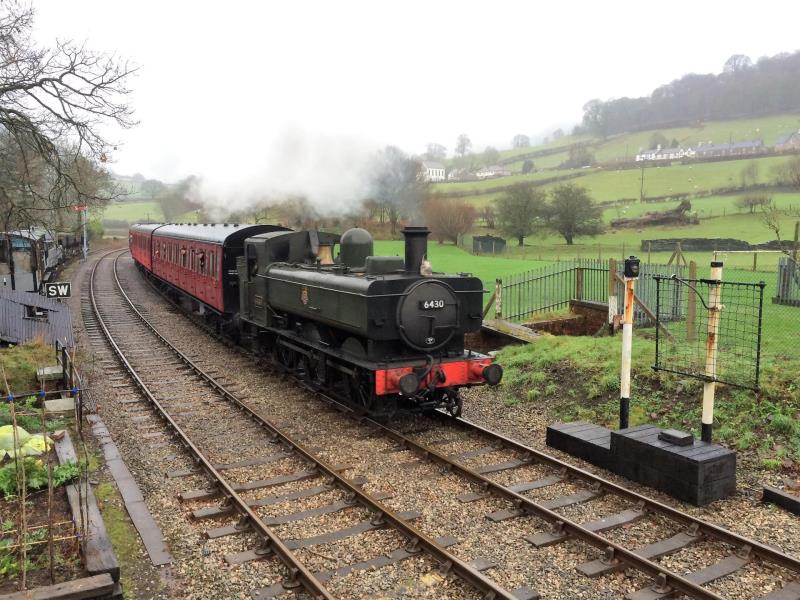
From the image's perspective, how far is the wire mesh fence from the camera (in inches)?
281

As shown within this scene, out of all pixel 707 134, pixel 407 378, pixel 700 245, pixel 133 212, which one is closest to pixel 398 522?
pixel 407 378

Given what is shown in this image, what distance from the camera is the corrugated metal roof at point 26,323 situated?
13250 mm

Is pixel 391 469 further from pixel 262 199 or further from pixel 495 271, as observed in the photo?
pixel 495 271

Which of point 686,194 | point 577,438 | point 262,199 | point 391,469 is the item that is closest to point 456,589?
point 391,469

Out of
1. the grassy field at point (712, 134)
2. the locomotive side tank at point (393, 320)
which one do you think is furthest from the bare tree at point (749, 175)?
the locomotive side tank at point (393, 320)

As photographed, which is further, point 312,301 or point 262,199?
point 262,199

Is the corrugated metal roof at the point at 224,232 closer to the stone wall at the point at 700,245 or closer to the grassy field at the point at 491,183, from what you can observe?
the stone wall at the point at 700,245

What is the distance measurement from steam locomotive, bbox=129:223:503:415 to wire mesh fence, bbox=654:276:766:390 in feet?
8.98

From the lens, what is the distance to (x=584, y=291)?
1641 centimetres

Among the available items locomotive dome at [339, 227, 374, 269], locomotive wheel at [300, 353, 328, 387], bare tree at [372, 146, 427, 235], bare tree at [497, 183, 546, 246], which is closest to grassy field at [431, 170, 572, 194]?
bare tree at [497, 183, 546, 246]

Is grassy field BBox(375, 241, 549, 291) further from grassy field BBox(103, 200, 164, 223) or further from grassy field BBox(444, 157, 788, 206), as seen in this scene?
grassy field BBox(103, 200, 164, 223)

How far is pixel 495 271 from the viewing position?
26.0 m

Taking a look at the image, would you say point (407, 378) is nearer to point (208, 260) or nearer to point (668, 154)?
point (208, 260)

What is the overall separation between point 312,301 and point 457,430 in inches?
122
